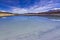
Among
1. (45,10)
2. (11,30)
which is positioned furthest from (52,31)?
(11,30)

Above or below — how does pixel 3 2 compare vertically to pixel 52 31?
above

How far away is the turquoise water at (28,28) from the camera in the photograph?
1001 mm

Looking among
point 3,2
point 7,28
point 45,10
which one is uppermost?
point 3,2

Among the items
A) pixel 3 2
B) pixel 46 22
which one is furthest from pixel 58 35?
pixel 3 2

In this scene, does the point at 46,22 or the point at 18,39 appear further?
the point at 46,22

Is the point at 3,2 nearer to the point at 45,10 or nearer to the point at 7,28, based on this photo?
the point at 7,28

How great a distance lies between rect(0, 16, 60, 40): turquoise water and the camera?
1.00 meters

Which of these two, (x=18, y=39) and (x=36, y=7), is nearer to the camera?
(x=18, y=39)

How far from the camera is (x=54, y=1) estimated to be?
3.77 ft

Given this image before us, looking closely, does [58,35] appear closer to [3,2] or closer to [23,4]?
[23,4]

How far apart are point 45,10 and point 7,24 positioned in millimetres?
412

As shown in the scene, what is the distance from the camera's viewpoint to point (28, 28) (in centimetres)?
108

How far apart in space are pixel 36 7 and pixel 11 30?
344 mm

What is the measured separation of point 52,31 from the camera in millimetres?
1062
